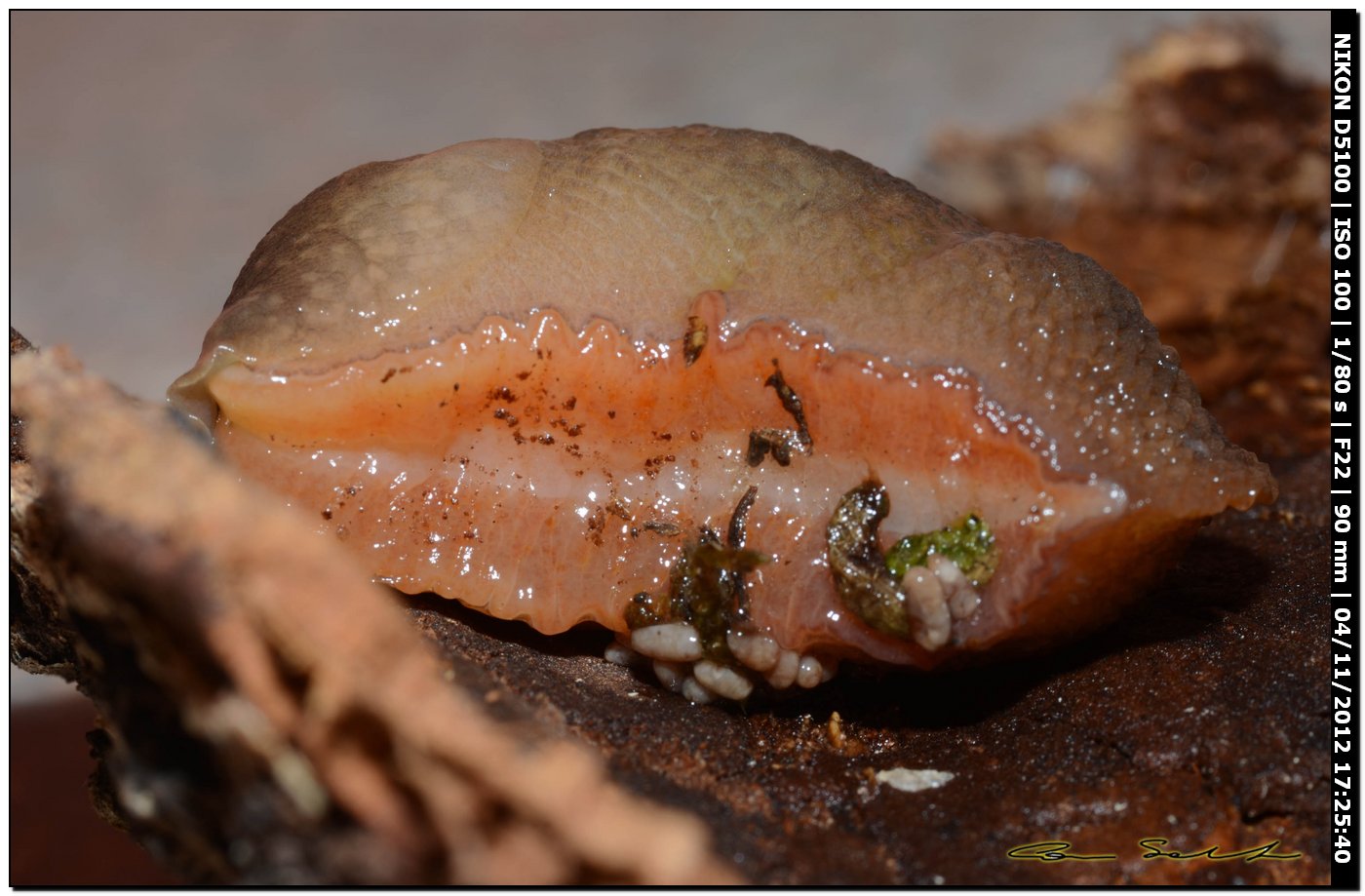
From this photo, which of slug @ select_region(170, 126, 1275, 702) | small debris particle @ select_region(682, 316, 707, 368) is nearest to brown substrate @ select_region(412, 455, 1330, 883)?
slug @ select_region(170, 126, 1275, 702)

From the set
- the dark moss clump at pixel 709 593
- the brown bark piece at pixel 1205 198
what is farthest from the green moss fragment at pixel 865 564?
the brown bark piece at pixel 1205 198

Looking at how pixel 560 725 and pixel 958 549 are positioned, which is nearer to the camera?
pixel 560 725

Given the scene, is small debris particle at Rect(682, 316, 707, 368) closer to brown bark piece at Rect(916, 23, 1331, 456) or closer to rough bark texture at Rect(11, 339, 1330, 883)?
rough bark texture at Rect(11, 339, 1330, 883)

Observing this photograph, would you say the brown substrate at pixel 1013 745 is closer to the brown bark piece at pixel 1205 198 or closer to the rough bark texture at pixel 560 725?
the rough bark texture at pixel 560 725

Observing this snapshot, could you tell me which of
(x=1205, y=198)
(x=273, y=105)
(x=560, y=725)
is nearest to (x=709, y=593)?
(x=560, y=725)

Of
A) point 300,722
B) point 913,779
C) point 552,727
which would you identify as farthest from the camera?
point 913,779

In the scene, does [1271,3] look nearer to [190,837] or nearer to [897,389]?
[897,389]

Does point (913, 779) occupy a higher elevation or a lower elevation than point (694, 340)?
lower

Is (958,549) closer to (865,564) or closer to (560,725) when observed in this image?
(865,564)

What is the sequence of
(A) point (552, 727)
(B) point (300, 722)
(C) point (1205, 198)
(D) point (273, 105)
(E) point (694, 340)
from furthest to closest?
1. (D) point (273, 105)
2. (C) point (1205, 198)
3. (E) point (694, 340)
4. (A) point (552, 727)
5. (B) point (300, 722)

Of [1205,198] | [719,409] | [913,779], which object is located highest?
[1205,198]
